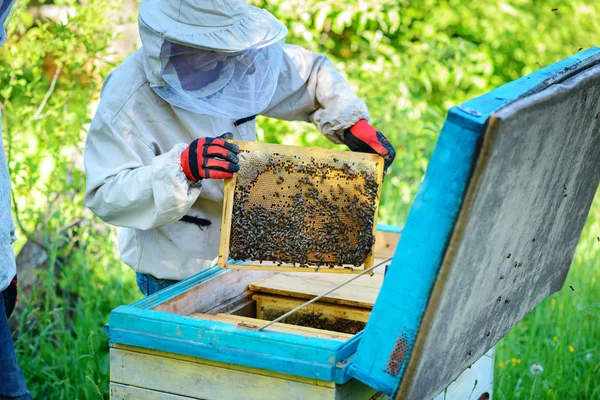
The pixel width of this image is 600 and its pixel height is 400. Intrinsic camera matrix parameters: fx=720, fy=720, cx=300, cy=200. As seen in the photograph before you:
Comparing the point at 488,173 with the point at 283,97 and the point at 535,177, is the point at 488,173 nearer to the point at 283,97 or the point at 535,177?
the point at 535,177

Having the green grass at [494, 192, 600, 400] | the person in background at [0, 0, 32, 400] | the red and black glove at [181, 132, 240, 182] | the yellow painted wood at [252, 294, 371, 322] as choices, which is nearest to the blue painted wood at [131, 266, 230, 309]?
the yellow painted wood at [252, 294, 371, 322]

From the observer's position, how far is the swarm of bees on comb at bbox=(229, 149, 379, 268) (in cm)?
272

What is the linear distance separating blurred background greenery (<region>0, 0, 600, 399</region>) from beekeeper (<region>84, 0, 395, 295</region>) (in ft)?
1.86

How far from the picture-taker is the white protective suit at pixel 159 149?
2.49m

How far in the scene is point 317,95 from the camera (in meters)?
3.27

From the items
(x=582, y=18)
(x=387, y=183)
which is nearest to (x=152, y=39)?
(x=387, y=183)

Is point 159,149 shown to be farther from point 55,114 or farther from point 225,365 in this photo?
point 55,114

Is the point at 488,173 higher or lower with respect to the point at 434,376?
higher

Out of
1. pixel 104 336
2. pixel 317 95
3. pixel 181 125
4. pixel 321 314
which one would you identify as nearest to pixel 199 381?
pixel 321 314

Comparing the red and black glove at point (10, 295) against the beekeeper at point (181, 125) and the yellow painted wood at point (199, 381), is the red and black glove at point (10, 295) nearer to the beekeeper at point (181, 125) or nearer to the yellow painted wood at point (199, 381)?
the beekeeper at point (181, 125)

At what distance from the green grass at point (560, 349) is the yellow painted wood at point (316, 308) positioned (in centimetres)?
111

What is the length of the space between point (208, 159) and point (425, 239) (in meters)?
0.89

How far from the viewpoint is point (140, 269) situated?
291 centimetres

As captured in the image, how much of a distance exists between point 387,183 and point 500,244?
4255mm
